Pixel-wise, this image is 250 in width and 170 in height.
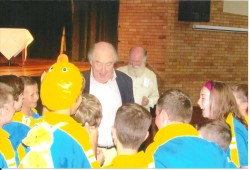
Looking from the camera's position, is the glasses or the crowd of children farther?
the glasses

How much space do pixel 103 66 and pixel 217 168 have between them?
4.86 feet

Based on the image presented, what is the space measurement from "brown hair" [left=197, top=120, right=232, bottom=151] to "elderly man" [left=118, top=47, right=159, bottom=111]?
2.12 meters

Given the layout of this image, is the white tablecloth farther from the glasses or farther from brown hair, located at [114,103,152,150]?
brown hair, located at [114,103,152,150]

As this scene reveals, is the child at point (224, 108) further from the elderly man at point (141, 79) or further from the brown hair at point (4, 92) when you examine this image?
the elderly man at point (141, 79)

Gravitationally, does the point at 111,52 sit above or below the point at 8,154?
above

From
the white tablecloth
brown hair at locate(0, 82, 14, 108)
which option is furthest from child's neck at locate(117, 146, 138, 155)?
the white tablecloth

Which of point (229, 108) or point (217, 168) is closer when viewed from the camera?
point (217, 168)

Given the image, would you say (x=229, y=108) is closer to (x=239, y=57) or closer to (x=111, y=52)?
(x=111, y=52)

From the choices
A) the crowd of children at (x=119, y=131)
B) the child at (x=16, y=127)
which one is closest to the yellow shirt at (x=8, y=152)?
the crowd of children at (x=119, y=131)

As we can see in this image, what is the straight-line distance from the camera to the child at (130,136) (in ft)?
6.22

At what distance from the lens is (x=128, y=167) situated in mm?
1876

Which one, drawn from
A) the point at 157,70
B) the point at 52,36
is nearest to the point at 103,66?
the point at 157,70

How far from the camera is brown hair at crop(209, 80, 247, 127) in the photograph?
262 cm

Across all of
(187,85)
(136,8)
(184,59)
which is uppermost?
(136,8)
